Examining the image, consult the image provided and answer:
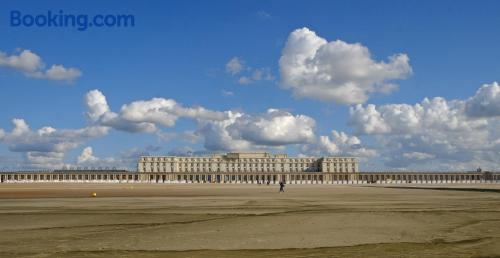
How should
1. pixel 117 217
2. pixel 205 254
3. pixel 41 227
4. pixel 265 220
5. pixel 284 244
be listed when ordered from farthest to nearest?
pixel 117 217 < pixel 265 220 < pixel 41 227 < pixel 284 244 < pixel 205 254

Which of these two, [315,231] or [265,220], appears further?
[265,220]

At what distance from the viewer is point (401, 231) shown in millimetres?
18000

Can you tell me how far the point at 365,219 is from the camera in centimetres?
2197

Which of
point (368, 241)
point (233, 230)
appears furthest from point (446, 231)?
point (233, 230)

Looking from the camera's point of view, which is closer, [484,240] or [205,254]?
[205,254]

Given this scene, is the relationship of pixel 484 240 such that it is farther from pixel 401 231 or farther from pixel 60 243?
pixel 60 243

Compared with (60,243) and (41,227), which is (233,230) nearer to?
(60,243)

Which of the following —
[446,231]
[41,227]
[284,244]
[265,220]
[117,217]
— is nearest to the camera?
[284,244]

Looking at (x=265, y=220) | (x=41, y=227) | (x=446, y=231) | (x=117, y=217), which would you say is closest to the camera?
(x=446, y=231)

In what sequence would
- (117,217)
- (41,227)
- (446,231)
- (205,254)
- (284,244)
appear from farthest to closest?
(117,217)
(41,227)
(446,231)
(284,244)
(205,254)

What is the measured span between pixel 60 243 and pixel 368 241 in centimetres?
935

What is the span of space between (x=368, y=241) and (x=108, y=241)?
316 inches

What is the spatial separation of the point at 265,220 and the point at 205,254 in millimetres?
8591

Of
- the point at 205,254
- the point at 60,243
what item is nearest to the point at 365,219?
the point at 205,254
